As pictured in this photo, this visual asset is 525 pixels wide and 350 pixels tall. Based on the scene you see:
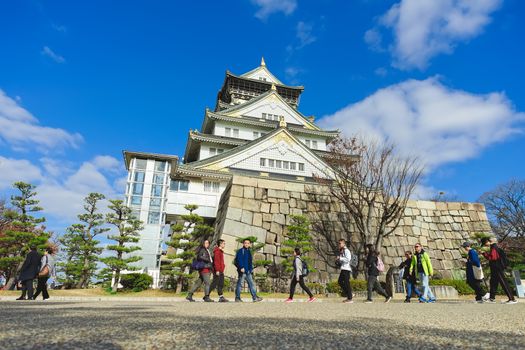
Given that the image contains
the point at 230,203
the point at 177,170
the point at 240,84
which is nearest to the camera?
the point at 230,203

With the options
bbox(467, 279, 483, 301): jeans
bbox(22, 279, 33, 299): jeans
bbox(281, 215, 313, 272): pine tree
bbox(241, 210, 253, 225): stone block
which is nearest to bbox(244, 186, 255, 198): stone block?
bbox(241, 210, 253, 225): stone block

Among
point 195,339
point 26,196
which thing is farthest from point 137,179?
point 195,339

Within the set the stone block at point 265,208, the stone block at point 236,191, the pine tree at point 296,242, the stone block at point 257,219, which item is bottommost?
the pine tree at point 296,242

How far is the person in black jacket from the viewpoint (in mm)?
8961

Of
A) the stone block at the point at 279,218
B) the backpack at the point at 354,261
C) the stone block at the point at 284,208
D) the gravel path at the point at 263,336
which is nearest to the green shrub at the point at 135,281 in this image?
the stone block at the point at 279,218

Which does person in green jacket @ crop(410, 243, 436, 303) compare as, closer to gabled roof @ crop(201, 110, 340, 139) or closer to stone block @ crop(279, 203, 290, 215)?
stone block @ crop(279, 203, 290, 215)

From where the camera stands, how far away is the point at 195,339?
8.16 ft

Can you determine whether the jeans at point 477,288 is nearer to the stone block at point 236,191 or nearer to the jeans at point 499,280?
the jeans at point 499,280

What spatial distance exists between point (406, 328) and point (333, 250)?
12.8 metres

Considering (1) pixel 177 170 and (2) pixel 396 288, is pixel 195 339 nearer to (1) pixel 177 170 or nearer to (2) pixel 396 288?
(2) pixel 396 288

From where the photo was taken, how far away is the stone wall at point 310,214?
49.8 ft

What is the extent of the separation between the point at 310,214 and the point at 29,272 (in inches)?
473

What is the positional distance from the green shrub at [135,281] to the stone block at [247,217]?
4.92 meters

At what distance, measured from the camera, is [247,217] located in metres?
15.6
